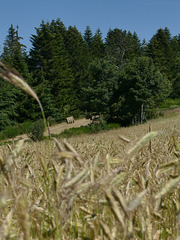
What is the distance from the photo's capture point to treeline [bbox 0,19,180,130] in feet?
86.9

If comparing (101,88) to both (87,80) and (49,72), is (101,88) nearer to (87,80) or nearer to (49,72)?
(87,80)

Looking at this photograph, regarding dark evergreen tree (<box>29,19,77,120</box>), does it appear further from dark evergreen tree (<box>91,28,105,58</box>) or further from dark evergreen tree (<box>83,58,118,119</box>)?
dark evergreen tree (<box>91,28,105,58</box>)

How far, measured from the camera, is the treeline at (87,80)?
1043 inches

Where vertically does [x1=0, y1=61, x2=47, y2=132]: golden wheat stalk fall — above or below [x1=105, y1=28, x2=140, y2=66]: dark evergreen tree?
below

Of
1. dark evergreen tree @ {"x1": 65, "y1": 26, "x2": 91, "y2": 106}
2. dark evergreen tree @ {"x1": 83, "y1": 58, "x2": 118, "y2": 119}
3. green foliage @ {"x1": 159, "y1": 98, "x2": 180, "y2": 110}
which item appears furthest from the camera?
dark evergreen tree @ {"x1": 65, "y1": 26, "x2": 91, "y2": 106}

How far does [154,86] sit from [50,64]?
15.4 metres

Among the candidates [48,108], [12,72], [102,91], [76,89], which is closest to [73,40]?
[76,89]

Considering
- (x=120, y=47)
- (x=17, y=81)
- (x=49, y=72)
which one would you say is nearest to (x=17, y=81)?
(x=17, y=81)

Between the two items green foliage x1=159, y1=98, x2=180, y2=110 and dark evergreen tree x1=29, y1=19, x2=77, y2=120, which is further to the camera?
green foliage x1=159, y1=98, x2=180, y2=110

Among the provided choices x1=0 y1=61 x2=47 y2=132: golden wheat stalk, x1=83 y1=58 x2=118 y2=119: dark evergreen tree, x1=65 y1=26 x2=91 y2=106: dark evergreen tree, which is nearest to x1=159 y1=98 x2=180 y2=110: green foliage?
x1=65 y1=26 x2=91 y2=106: dark evergreen tree

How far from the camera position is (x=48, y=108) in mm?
34250

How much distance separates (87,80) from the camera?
3462 centimetres

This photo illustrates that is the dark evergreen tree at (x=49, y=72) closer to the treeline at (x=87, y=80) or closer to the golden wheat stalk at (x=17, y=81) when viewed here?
the treeline at (x=87, y=80)

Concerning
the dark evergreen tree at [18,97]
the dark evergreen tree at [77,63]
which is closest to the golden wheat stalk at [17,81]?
the dark evergreen tree at [18,97]
